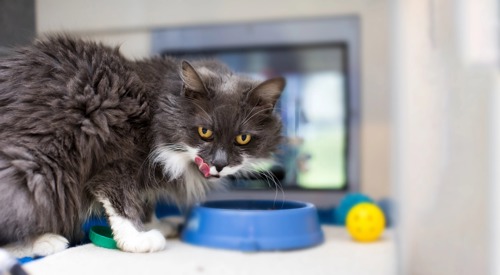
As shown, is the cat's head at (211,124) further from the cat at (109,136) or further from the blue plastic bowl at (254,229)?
the blue plastic bowl at (254,229)

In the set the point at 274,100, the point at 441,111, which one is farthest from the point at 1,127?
the point at 441,111

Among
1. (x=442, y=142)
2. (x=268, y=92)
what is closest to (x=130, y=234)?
(x=268, y=92)

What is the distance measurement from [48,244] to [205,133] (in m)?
0.51

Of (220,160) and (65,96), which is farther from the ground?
(65,96)

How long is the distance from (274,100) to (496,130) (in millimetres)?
844

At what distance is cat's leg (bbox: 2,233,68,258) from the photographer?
3.95ft

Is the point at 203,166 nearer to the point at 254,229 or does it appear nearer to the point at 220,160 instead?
the point at 220,160

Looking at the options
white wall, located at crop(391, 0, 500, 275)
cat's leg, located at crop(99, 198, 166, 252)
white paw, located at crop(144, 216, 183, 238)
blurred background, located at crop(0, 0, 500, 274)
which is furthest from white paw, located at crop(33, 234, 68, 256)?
white wall, located at crop(391, 0, 500, 275)

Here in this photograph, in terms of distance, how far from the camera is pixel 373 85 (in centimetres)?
212

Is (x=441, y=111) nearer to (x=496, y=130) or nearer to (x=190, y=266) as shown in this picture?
(x=496, y=130)

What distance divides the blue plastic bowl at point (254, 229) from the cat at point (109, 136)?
126 mm

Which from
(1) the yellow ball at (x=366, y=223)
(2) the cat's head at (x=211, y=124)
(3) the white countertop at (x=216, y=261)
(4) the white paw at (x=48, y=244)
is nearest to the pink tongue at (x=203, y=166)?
(2) the cat's head at (x=211, y=124)

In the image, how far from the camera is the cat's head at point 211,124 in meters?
1.37

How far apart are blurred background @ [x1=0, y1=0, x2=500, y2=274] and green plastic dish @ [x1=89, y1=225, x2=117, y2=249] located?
1.95 ft
